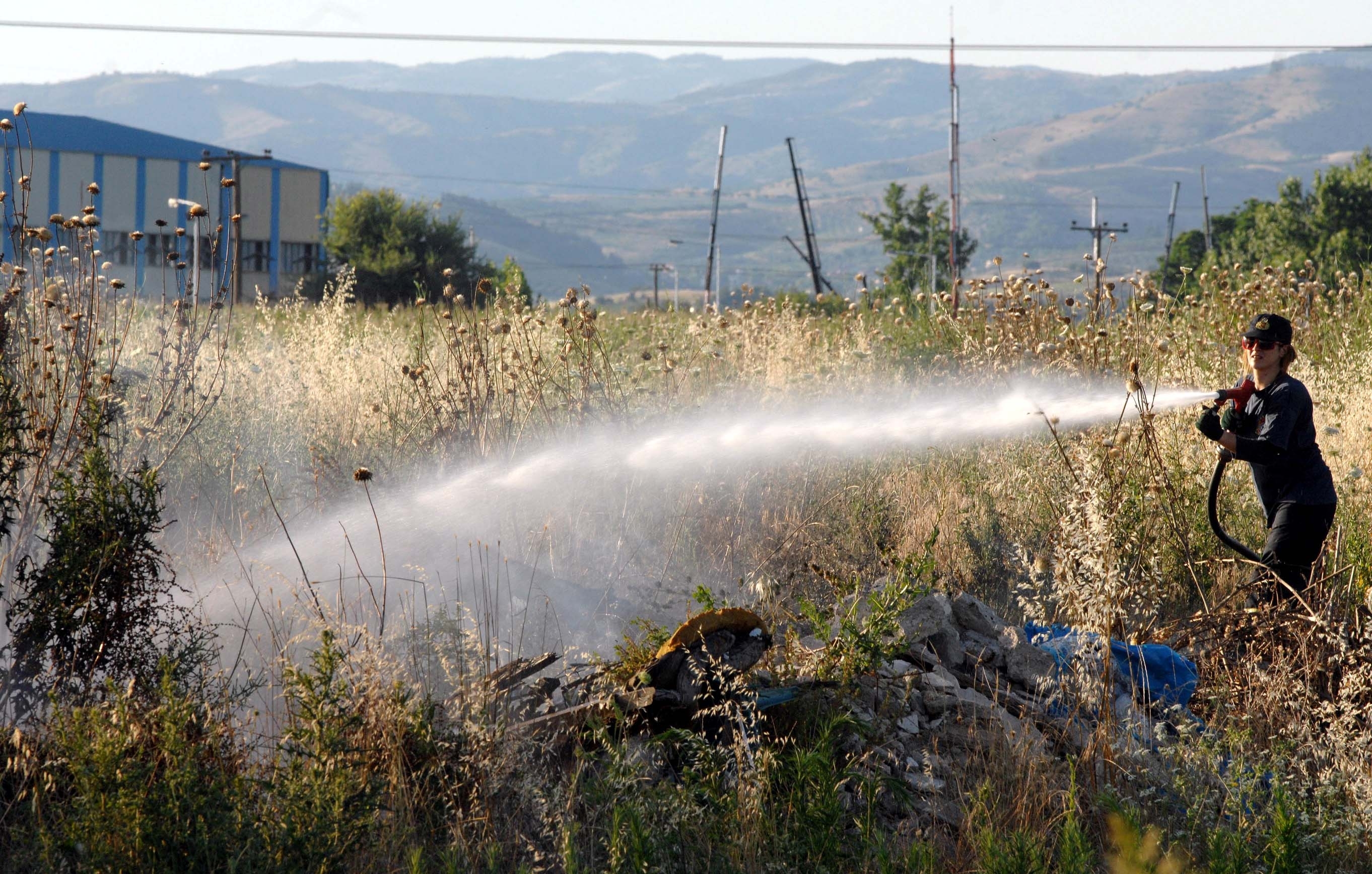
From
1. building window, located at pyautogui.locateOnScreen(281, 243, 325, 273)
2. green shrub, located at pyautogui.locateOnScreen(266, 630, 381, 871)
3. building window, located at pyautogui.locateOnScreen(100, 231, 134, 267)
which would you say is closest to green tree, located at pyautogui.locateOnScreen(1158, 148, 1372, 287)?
green shrub, located at pyautogui.locateOnScreen(266, 630, 381, 871)

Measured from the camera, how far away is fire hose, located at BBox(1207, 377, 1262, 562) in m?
5.52

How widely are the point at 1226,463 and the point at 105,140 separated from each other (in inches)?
2380

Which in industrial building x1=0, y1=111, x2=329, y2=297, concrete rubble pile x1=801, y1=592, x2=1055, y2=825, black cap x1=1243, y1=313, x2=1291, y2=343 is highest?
industrial building x1=0, y1=111, x2=329, y2=297

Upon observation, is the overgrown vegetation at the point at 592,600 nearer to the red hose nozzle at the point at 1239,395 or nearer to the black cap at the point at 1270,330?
the red hose nozzle at the point at 1239,395

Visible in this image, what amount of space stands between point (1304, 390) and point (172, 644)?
4.83 m

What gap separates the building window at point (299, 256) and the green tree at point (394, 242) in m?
9.78

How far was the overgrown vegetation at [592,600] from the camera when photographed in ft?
10.7

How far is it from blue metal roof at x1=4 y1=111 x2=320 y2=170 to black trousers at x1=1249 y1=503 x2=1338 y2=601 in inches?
2076

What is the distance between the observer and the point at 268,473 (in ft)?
21.7

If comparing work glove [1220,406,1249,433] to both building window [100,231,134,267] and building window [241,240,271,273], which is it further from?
building window [241,240,271,273]

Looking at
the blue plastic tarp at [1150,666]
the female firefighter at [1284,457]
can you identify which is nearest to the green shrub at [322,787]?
the blue plastic tarp at [1150,666]

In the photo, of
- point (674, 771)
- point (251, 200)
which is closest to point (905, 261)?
point (251, 200)

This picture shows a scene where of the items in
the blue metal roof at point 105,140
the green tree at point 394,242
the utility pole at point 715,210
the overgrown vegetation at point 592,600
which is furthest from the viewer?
the blue metal roof at point 105,140

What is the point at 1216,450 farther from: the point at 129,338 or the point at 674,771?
the point at 129,338
